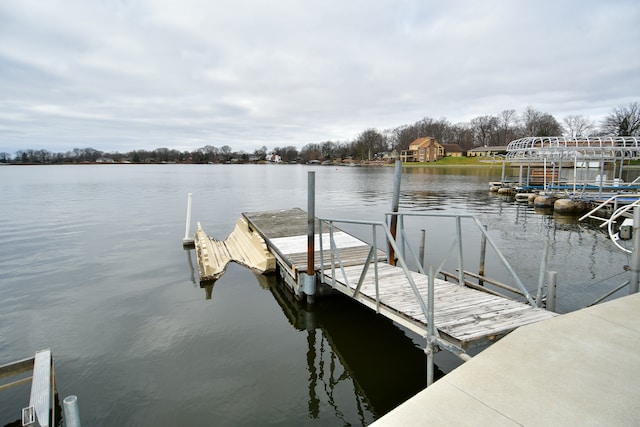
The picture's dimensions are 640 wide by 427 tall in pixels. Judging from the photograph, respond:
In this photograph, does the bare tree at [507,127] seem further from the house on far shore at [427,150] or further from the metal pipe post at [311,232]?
the metal pipe post at [311,232]

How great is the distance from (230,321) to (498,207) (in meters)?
21.8

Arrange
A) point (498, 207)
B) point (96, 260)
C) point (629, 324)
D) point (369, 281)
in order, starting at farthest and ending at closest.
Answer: point (498, 207)
point (96, 260)
point (369, 281)
point (629, 324)

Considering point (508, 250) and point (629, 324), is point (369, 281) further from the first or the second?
point (508, 250)

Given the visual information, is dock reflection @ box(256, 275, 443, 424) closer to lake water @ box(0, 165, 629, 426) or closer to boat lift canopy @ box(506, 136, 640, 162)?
lake water @ box(0, 165, 629, 426)

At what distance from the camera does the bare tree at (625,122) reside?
207 ft

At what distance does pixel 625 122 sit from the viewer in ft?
206

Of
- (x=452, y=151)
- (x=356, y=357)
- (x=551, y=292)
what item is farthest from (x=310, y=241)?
(x=452, y=151)

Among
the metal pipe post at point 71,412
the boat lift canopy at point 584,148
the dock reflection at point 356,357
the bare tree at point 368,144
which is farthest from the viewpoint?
the bare tree at point 368,144

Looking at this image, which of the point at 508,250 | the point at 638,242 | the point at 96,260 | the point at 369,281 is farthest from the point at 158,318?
the point at 508,250

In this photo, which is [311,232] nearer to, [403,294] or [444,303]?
[403,294]

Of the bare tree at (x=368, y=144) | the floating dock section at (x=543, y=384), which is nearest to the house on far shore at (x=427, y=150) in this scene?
the bare tree at (x=368, y=144)

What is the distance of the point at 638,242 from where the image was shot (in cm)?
568

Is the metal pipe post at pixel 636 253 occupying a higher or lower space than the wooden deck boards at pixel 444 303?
higher

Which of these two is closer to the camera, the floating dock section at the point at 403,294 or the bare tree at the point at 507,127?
the floating dock section at the point at 403,294
